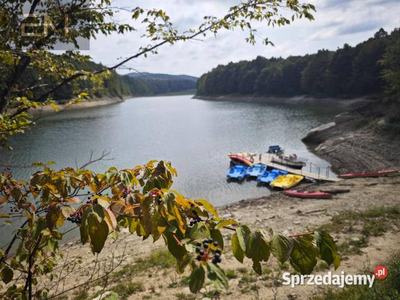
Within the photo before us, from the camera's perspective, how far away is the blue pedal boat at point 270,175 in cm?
2514

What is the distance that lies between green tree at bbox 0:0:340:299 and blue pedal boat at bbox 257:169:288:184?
71.1ft

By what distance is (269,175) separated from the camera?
25844 mm

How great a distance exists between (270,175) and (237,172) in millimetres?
3158

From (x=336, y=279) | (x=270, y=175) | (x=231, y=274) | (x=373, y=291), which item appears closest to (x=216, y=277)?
(x=373, y=291)

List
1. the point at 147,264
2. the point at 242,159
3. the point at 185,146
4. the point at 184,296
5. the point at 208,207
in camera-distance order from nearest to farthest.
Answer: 1. the point at 208,207
2. the point at 184,296
3. the point at 147,264
4. the point at 242,159
5. the point at 185,146

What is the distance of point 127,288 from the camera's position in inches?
315

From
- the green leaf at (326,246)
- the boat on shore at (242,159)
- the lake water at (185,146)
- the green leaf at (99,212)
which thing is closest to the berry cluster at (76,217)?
the green leaf at (99,212)

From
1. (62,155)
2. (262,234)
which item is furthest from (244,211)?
(62,155)

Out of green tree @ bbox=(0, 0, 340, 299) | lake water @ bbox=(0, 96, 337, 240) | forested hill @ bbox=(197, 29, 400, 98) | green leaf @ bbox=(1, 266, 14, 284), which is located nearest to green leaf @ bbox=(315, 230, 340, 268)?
green tree @ bbox=(0, 0, 340, 299)

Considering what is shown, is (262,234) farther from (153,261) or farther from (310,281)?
(153,261)

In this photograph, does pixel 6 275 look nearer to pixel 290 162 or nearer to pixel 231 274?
pixel 231 274

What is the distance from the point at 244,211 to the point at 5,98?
52.6 feet

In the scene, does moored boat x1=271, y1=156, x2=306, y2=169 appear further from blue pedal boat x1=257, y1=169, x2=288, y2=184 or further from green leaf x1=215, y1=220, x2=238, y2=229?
green leaf x1=215, y1=220, x2=238, y2=229

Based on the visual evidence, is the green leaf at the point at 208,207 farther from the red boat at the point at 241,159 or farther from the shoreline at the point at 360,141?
the shoreline at the point at 360,141
